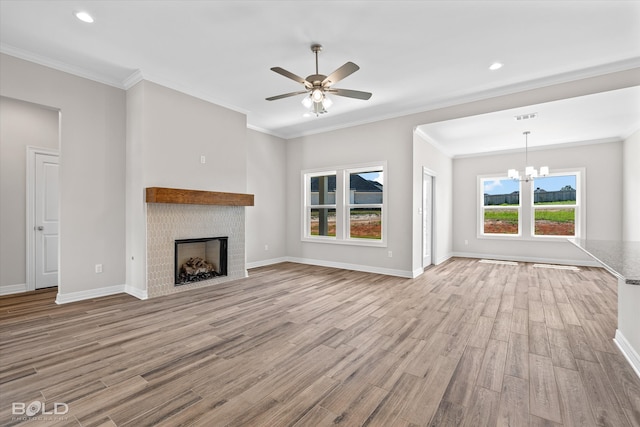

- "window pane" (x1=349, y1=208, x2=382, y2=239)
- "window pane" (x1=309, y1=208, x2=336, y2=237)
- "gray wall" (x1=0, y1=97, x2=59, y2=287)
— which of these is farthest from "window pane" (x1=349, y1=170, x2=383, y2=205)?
"gray wall" (x1=0, y1=97, x2=59, y2=287)

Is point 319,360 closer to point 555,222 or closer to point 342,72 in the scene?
point 342,72

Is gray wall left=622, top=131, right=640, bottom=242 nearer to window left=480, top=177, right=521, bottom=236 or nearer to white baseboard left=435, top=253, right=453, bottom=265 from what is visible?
window left=480, top=177, right=521, bottom=236

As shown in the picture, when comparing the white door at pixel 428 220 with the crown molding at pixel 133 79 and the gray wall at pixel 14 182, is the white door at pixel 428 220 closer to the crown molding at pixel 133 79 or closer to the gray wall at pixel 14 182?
the crown molding at pixel 133 79

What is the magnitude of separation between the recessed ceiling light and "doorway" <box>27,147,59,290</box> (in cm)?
265

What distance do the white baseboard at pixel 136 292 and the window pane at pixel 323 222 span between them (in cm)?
366

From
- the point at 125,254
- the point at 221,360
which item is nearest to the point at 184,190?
the point at 125,254

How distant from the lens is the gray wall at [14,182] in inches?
163

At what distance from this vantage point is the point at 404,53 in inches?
137

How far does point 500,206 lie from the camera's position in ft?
24.9

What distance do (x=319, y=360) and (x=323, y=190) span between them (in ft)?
15.7

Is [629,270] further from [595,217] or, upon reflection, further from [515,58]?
[595,217]

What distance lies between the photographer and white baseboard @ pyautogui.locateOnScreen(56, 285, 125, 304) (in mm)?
3764

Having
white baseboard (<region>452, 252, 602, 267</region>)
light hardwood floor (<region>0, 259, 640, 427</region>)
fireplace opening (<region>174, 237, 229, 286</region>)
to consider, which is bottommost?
light hardwood floor (<region>0, 259, 640, 427</region>)

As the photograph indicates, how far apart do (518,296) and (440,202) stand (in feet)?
10.6
